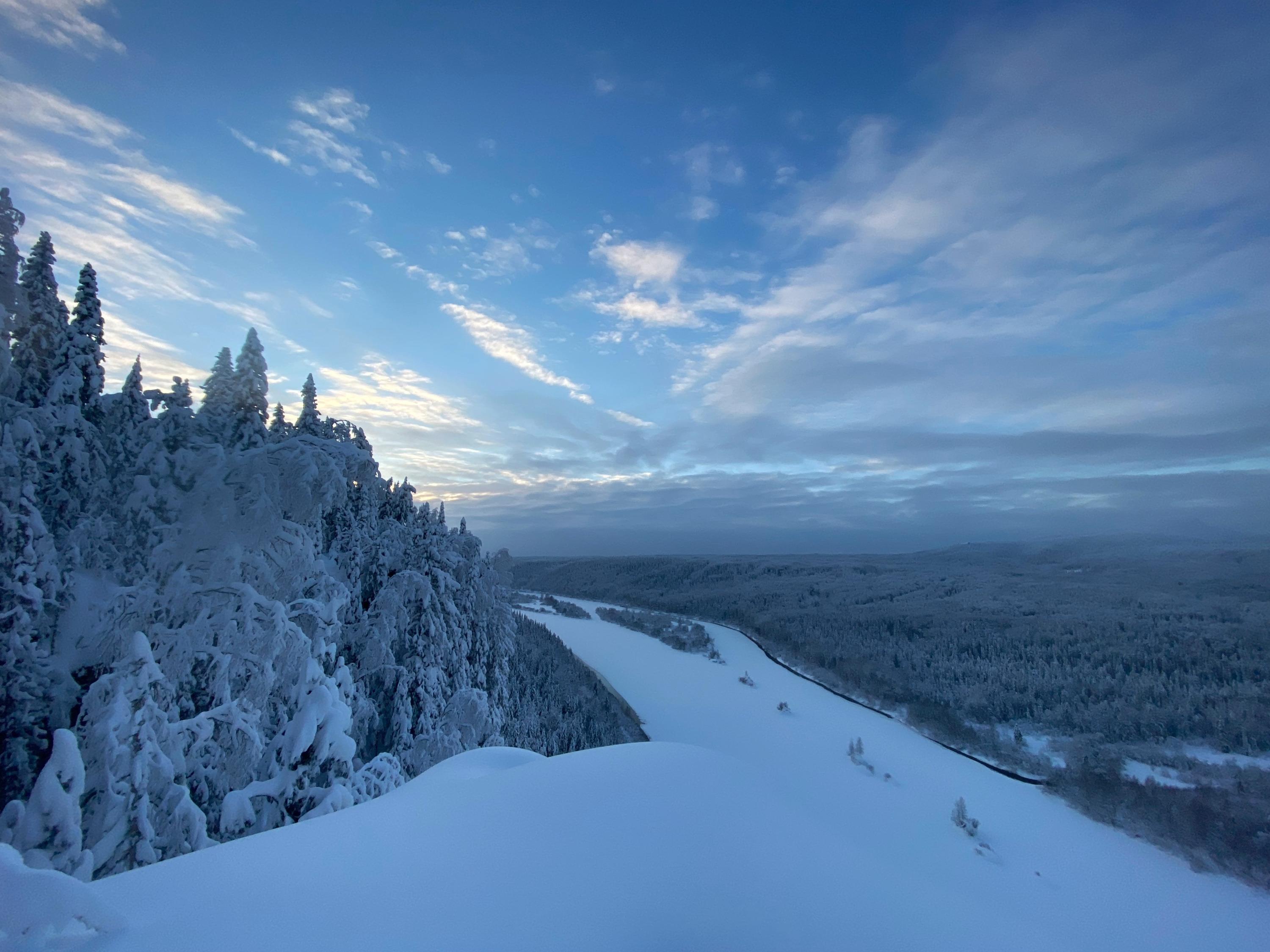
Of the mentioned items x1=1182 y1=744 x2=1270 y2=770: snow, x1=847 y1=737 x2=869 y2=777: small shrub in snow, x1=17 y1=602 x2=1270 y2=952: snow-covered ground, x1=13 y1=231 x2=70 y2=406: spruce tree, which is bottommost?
x1=847 y1=737 x2=869 y2=777: small shrub in snow

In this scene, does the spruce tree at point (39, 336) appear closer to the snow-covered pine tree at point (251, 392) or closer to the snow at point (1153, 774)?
the snow-covered pine tree at point (251, 392)

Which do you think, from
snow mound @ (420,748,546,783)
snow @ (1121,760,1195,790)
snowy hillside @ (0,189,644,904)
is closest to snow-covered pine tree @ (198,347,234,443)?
snowy hillside @ (0,189,644,904)

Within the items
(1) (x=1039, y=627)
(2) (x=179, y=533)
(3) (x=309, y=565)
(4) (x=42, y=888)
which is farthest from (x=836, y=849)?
(1) (x=1039, y=627)

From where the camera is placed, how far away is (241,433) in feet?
34.1

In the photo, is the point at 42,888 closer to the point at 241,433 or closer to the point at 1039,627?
the point at 241,433

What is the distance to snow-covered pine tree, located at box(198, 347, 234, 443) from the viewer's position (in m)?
10.3

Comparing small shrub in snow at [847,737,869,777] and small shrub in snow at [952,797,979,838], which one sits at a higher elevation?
small shrub in snow at [952,797,979,838]

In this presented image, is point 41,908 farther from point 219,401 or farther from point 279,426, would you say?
point 279,426

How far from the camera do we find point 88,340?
9.16m

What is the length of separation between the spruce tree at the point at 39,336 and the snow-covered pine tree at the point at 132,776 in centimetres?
523

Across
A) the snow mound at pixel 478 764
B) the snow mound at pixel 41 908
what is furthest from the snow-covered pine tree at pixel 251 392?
the snow mound at pixel 41 908

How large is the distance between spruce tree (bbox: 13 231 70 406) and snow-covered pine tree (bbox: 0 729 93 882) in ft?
20.5

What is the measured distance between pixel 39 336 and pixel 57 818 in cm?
791

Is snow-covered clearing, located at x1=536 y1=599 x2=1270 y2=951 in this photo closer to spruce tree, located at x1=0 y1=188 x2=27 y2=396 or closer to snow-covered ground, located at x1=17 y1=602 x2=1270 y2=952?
snow-covered ground, located at x1=17 y1=602 x2=1270 y2=952
